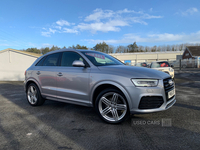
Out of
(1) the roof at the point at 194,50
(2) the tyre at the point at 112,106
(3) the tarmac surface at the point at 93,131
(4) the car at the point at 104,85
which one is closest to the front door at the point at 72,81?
(4) the car at the point at 104,85

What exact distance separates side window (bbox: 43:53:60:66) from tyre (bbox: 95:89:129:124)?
6.36 ft

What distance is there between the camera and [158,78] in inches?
125

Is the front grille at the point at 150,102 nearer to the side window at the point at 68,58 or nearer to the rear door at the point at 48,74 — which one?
the side window at the point at 68,58

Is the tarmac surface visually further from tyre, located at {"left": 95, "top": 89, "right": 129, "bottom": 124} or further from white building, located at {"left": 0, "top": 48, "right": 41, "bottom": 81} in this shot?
white building, located at {"left": 0, "top": 48, "right": 41, "bottom": 81}

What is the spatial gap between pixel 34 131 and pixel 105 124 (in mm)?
1489

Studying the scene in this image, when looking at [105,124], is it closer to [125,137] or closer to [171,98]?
[125,137]

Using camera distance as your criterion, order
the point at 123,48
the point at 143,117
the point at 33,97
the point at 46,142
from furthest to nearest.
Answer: the point at 123,48
the point at 33,97
the point at 143,117
the point at 46,142

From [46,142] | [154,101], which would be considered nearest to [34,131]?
[46,142]

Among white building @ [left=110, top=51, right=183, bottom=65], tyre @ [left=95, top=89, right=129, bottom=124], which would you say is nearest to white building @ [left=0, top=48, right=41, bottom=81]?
tyre @ [left=95, top=89, right=129, bottom=124]

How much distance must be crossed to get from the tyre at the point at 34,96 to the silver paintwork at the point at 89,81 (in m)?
0.20

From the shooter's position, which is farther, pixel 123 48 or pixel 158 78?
pixel 123 48

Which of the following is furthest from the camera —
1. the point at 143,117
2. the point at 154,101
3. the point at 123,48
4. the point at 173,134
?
the point at 123,48

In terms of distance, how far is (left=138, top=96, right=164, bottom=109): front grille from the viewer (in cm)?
307

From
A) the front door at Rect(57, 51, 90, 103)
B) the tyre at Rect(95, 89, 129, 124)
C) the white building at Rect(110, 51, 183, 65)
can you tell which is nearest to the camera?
the tyre at Rect(95, 89, 129, 124)
